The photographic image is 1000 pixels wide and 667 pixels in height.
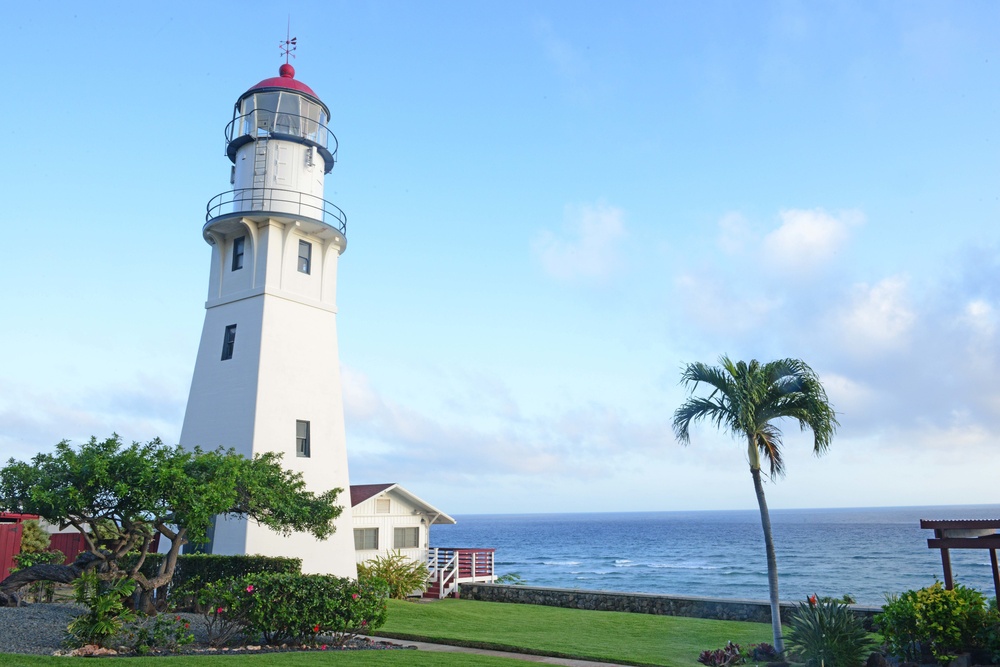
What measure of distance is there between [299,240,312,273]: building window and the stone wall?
12775 millimetres

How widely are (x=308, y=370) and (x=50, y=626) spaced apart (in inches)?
439

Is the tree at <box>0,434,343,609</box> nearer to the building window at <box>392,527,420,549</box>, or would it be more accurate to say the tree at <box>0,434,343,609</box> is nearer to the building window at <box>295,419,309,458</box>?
the building window at <box>295,419,309,458</box>

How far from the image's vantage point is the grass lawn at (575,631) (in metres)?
14.6

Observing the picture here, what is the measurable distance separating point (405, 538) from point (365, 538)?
1.94m

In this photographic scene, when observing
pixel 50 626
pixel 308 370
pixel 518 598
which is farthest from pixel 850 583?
pixel 50 626

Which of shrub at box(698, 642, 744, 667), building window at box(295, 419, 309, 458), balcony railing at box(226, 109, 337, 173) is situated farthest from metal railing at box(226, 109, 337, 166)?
shrub at box(698, 642, 744, 667)

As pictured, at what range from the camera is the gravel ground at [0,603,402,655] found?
12.2 m

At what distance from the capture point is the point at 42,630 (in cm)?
1359

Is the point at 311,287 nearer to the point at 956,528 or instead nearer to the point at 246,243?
the point at 246,243

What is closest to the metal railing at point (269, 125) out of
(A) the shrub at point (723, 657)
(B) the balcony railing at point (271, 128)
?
(B) the balcony railing at point (271, 128)

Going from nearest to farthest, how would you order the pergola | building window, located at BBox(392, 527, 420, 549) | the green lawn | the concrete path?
the green lawn, the pergola, the concrete path, building window, located at BBox(392, 527, 420, 549)

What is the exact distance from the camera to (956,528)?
13.0m

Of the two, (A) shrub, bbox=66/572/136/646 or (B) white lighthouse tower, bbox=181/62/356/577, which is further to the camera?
(B) white lighthouse tower, bbox=181/62/356/577

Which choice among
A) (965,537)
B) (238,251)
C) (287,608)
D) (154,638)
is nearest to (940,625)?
(965,537)
